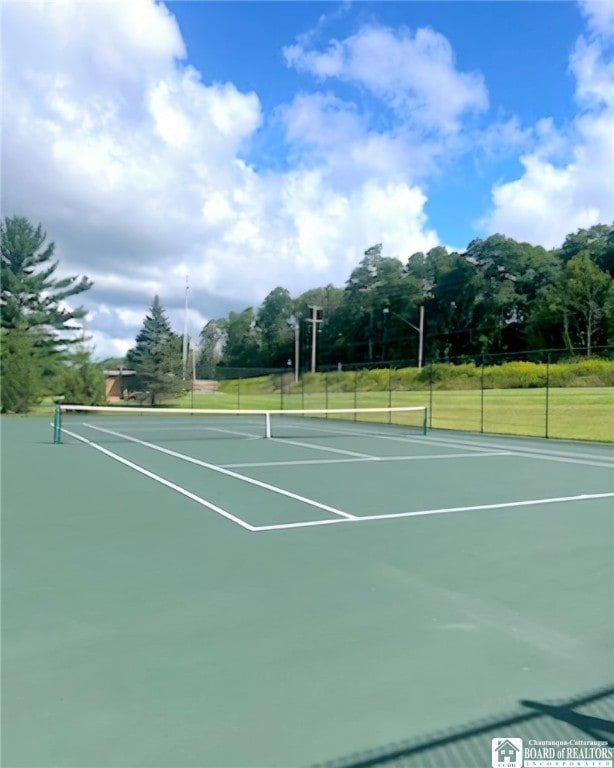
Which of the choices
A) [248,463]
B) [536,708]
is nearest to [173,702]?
[536,708]

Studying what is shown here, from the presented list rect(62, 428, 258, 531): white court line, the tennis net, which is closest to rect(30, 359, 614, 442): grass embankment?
the tennis net

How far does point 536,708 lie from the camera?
8.45 ft

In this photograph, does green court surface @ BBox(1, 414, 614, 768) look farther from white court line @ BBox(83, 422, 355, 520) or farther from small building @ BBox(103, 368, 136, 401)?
small building @ BBox(103, 368, 136, 401)

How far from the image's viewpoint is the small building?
36344 millimetres

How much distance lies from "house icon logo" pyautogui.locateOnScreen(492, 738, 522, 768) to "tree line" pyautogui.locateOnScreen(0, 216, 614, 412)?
29272mm

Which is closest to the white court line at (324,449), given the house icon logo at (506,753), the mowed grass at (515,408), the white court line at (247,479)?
the white court line at (247,479)

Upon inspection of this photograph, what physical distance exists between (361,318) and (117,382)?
106 ft

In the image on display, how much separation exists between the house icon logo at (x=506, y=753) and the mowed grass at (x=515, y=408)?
1642 centimetres

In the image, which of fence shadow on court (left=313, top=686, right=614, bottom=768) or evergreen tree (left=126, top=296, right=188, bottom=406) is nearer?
fence shadow on court (left=313, top=686, right=614, bottom=768)

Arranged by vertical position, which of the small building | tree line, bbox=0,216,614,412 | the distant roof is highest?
tree line, bbox=0,216,614,412

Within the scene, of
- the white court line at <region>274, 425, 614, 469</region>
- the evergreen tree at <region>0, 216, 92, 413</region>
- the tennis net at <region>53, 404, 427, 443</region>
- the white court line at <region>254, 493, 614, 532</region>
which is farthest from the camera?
the evergreen tree at <region>0, 216, 92, 413</region>

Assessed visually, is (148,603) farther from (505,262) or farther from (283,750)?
(505,262)

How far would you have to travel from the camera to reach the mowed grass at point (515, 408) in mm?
18656

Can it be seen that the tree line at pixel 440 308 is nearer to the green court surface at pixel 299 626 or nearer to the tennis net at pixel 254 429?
the tennis net at pixel 254 429
